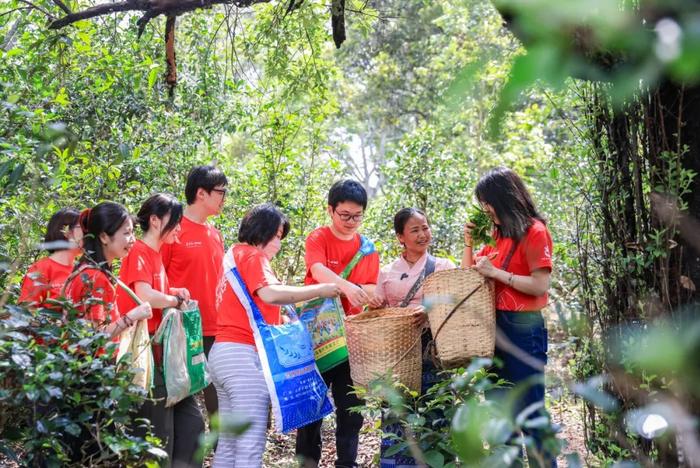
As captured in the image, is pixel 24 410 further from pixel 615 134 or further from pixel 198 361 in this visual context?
pixel 615 134

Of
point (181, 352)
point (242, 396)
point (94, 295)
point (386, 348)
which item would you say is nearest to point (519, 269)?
point (386, 348)

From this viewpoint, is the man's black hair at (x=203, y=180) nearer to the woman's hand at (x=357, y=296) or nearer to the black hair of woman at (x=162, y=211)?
the black hair of woman at (x=162, y=211)

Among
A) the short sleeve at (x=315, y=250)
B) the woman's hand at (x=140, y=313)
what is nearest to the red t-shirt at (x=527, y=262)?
the short sleeve at (x=315, y=250)

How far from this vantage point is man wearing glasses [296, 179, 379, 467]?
4.82 m

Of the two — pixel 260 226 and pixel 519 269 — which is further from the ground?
pixel 260 226

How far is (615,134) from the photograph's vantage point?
10.8 feet

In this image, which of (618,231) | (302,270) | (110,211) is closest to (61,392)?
(110,211)

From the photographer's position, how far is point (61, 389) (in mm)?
3008

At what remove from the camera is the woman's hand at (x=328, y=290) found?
440 centimetres

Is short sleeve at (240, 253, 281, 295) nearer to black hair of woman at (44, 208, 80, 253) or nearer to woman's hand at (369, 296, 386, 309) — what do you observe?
woman's hand at (369, 296, 386, 309)

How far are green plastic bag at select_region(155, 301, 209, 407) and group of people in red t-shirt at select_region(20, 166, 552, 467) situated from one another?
0.05m

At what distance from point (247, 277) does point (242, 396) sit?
0.58 meters

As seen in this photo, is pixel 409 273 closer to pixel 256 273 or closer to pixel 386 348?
pixel 386 348

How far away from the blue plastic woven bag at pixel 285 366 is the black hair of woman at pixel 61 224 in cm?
78
